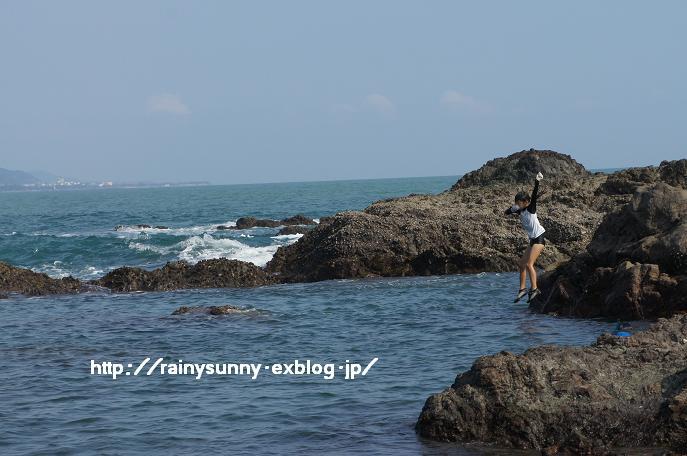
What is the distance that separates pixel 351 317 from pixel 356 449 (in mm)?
8893

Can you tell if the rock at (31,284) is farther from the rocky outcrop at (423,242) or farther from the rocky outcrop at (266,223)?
the rocky outcrop at (266,223)

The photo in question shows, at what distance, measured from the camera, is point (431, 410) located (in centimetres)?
1038

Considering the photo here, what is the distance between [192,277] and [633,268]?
12778 millimetres

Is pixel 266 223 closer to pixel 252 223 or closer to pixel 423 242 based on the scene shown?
pixel 252 223

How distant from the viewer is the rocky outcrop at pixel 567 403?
9.66 meters

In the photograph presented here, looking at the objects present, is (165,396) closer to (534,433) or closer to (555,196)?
(534,433)

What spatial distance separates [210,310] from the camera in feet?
64.4

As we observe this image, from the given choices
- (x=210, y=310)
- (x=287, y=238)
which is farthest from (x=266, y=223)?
(x=210, y=310)

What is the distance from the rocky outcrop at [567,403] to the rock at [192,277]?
15414 mm

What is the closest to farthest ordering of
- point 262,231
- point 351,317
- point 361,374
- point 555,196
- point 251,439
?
point 251,439 < point 361,374 < point 351,317 < point 555,196 < point 262,231

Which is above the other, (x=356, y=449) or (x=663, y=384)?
(x=663, y=384)

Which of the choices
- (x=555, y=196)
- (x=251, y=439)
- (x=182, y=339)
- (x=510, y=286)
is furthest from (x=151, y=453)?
(x=555, y=196)

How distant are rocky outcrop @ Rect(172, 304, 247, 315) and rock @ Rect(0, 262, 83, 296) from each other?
6.34 meters

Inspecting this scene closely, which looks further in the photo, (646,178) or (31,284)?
(646,178)
